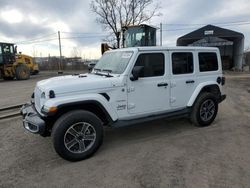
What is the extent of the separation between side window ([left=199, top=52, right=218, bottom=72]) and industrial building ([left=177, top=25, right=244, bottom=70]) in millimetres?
23904

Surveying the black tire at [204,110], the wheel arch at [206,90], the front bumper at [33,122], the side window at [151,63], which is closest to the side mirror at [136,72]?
the side window at [151,63]

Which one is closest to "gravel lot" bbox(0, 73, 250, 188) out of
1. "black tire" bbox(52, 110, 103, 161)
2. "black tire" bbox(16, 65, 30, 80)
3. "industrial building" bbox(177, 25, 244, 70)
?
"black tire" bbox(52, 110, 103, 161)

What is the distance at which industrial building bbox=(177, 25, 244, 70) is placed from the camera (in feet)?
88.6

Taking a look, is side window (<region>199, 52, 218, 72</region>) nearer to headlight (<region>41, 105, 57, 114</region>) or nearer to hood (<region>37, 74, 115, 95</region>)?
hood (<region>37, 74, 115, 95</region>)

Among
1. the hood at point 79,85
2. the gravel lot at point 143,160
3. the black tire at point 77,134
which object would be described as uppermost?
the hood at point 79,85

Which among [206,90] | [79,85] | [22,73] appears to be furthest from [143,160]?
[22,73]

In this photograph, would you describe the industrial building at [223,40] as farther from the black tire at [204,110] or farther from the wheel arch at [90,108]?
the wheel arch at [90,108]

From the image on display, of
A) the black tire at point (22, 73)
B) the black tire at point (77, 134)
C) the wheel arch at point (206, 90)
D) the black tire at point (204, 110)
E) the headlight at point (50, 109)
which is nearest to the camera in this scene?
the headlight at point (50, 109)

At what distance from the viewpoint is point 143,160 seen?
3826mm

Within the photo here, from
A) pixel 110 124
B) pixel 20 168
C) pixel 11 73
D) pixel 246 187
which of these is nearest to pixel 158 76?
pixel 110 124

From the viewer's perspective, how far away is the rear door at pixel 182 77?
4.86m

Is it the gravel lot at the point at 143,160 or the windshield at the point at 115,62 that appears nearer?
the gravel lot at the point at 143,160

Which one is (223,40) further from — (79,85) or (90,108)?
(79,85)

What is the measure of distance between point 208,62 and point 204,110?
1.17 meters
